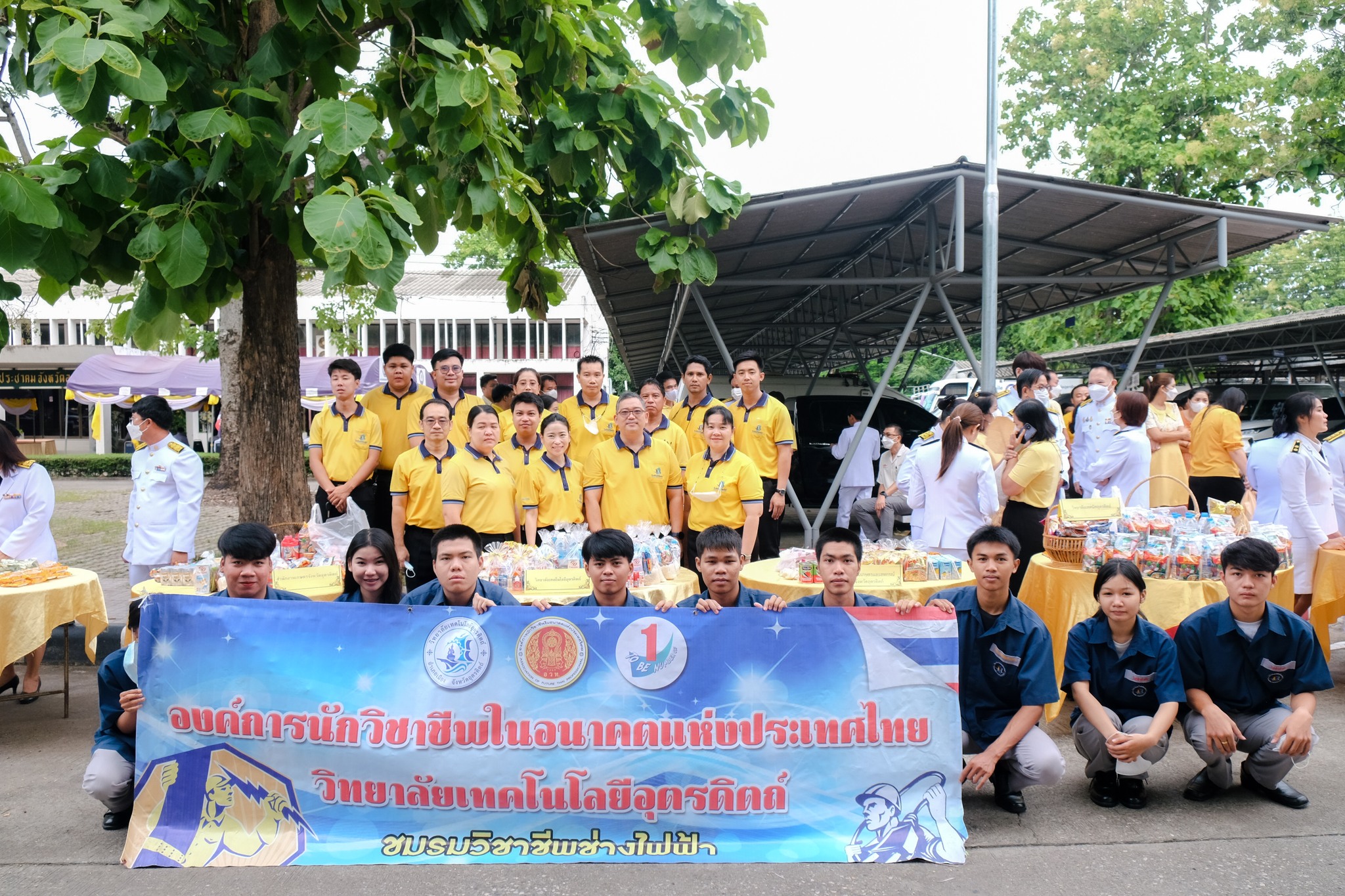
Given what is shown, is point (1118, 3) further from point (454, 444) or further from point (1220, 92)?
point (454, 444)

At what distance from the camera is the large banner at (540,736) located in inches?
153

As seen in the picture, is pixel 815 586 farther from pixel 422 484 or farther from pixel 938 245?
pixel 938 245

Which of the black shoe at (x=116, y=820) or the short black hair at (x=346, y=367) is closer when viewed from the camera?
the black shoe at (x=116, y=820)

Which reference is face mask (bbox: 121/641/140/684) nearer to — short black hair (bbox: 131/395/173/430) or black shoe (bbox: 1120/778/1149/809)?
short black hair (bbox: 131/395/173/430)

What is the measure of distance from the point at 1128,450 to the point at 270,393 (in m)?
5.79

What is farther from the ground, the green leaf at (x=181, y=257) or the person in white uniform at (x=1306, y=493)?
the green leaf at (x=181, y=257)

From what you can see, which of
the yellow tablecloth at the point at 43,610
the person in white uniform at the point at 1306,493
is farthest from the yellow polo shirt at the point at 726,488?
the yellow tablecloth at the point at 43,610

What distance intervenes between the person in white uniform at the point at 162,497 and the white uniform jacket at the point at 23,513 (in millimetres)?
485

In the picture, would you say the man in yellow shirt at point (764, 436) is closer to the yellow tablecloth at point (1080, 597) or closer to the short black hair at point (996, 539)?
the yellow tablecloth at point (1080, 597)

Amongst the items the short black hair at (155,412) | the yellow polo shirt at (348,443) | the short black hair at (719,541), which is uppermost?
the short black hair at (155,412)

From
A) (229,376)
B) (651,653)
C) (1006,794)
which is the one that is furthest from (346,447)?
(229,376)

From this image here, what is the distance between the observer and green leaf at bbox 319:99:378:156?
4.49m

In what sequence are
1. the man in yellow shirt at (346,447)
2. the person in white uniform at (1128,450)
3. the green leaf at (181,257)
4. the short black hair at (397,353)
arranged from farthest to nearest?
1. the short black hair at (397,353)
2. the man in yellow shirt at (346,447)
3. the person in white uniform at (1128,450)
4. the green leaf at (181,257)

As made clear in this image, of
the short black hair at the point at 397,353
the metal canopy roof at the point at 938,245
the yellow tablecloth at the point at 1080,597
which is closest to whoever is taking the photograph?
the yellow tablecloth at the point at 1080,597
